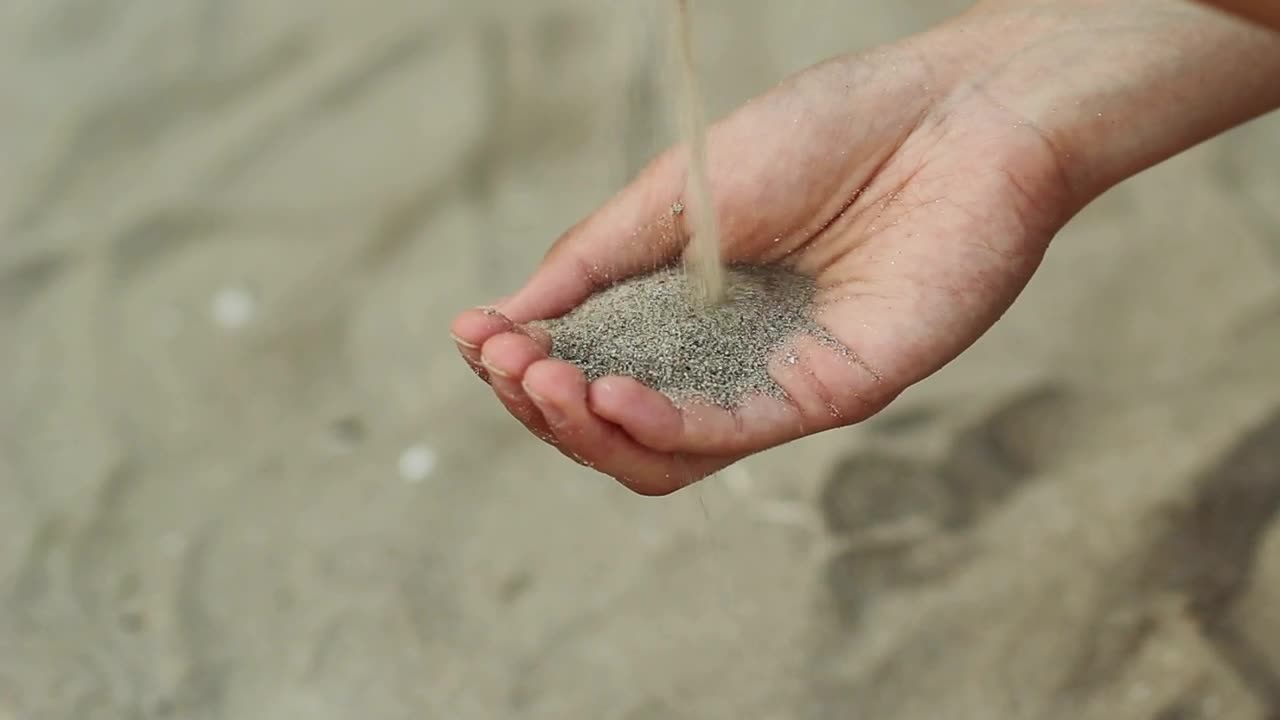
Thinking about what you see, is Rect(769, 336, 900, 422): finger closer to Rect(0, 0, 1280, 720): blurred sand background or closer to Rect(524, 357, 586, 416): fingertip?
Rect(524, 357, 586, 416): fingertip

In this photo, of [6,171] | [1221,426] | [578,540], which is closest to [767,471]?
[578,540]

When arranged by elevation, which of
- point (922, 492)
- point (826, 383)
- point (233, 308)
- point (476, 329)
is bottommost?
point (922, 492)

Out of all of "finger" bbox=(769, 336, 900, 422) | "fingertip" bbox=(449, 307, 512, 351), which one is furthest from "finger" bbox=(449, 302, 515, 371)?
"finger" bbox=(769, 336, 900, 422)

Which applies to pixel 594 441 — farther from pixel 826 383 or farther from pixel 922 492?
pixel 922 492

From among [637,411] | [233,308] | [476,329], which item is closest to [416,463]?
[233,308]

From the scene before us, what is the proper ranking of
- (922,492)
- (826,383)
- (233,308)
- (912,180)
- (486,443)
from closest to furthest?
(826,383), (912,180), (922,492), (486,443), (233,308)

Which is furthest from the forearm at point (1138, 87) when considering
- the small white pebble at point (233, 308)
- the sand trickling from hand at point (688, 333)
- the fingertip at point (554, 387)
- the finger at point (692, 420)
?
the small white pebble at point (233, 308)
